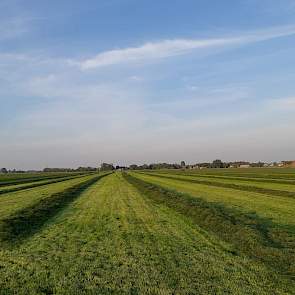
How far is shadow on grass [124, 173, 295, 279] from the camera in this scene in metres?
11.2

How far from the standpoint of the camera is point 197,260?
10.9 meters

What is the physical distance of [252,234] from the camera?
14.7 metres

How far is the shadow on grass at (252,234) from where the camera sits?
11242 millimetres

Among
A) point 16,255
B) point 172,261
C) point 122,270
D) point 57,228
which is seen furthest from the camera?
point 57,228

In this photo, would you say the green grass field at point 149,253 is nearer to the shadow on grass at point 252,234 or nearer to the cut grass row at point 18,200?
the shadow on grass at point 252,234

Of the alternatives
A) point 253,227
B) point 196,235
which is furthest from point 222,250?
point 253,227

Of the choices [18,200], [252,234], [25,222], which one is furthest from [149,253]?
[18,200]

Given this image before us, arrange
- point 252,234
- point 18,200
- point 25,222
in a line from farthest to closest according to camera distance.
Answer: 1. point 18,200
2. point 25,222
3. point 252,234

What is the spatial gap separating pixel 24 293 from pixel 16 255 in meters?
4.00

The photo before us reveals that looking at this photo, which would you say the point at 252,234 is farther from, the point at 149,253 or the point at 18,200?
the point at 18,200

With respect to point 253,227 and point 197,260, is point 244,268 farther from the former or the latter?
point 253,227

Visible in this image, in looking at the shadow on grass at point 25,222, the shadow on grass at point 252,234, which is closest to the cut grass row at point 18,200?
the shadow on grass at point 25,222

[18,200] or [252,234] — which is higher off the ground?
[18,200]

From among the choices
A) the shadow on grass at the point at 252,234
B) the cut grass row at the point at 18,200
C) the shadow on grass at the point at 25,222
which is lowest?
the shadow on grass at the point at 252,234
